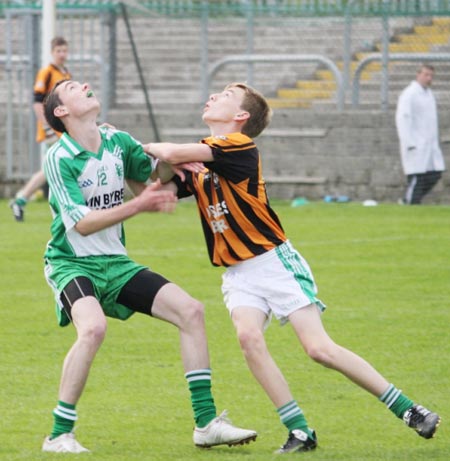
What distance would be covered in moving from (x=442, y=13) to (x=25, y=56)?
20.5 feet

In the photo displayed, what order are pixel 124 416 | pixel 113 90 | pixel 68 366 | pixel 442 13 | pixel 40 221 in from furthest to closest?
pixel 113 90
pixel 442 13
pixel 40 221
pixel 124 416
pixel 68 366

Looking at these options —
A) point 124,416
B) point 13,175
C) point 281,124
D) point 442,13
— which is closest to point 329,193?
→ point 281,124

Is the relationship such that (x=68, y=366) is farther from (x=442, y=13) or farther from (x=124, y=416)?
(x=442, y=13)

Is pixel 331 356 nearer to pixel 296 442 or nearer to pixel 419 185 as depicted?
pixel 296 442

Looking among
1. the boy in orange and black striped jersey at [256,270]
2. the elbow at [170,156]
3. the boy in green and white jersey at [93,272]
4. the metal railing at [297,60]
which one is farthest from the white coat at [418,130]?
the elbow at [170,156]

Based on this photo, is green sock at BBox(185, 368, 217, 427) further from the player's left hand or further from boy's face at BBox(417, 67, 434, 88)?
boy's face at BBox(417, 67, 434, 88)

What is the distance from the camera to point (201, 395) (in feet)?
21.6

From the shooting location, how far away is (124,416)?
730cm

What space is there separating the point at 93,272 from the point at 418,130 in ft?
43.1

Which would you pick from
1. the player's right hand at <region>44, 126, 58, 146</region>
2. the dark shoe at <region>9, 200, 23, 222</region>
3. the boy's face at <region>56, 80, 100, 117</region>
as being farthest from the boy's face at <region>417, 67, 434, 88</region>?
the boy's face at <region>56, 80, 100, 117</region>

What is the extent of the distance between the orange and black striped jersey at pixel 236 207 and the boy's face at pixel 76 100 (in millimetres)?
585

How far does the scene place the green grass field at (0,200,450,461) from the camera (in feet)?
22.0

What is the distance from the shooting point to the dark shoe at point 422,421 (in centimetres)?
642

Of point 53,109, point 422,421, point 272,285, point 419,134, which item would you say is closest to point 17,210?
point 419,134
